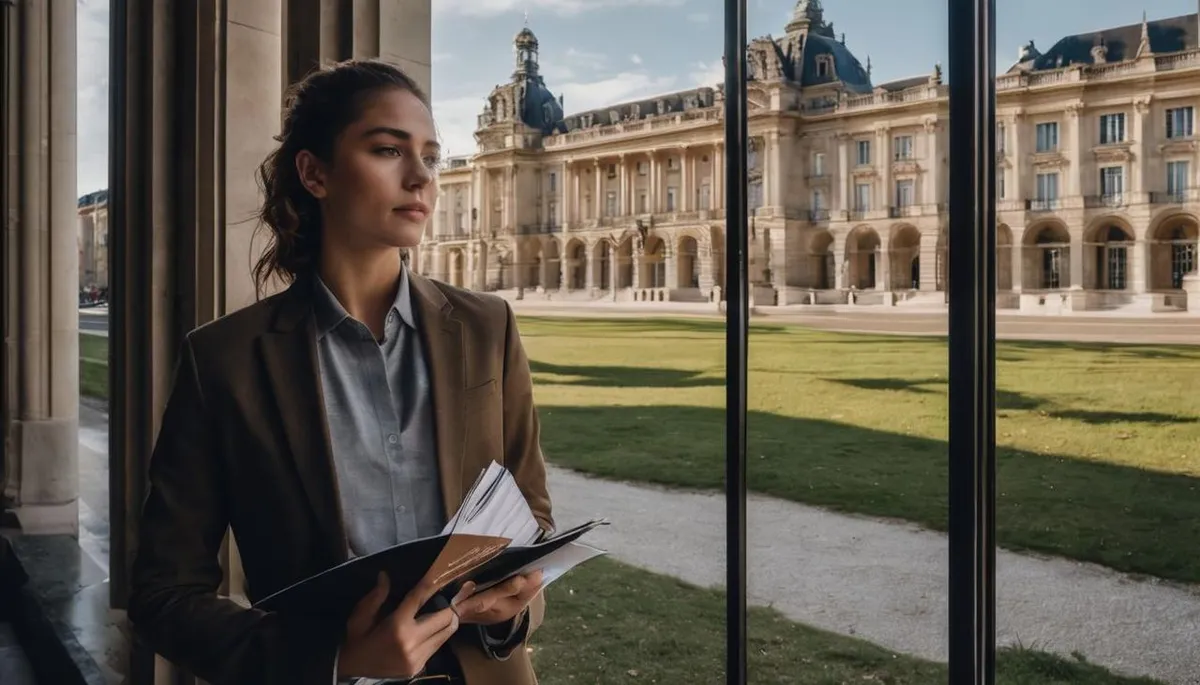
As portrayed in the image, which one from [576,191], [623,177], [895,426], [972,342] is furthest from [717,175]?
[972,342]

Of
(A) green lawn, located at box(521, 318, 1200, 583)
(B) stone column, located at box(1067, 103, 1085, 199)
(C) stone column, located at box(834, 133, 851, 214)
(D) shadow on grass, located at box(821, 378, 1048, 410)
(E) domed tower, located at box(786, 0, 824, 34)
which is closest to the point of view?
(B) stone column, located at box(1067, 103, 1085, 199)

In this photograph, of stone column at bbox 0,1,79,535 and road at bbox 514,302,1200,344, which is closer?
road at bbox 514,302,1200,344

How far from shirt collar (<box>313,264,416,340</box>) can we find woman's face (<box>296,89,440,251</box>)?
0.04 metres

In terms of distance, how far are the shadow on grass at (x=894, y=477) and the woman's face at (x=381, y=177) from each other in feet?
4.89

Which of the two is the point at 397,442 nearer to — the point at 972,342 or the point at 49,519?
the point at 972,342

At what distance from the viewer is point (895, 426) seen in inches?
357

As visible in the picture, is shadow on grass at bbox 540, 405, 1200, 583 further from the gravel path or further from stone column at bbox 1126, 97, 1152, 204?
stone column at bbox 1126, 97, 1152, 204

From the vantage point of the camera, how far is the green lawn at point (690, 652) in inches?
172

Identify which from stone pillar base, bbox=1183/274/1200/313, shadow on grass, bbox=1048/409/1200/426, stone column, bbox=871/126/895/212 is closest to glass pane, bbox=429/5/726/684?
stone column, bbox=871/126/895/212

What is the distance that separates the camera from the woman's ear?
783mm

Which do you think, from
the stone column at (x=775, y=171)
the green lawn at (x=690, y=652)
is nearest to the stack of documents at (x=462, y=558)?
the stone column at (x=775, y=171)

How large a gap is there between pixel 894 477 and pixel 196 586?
827cm

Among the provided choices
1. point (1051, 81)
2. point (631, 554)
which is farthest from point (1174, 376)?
point (631, 554)

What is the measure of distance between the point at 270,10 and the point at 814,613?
17.6ft
